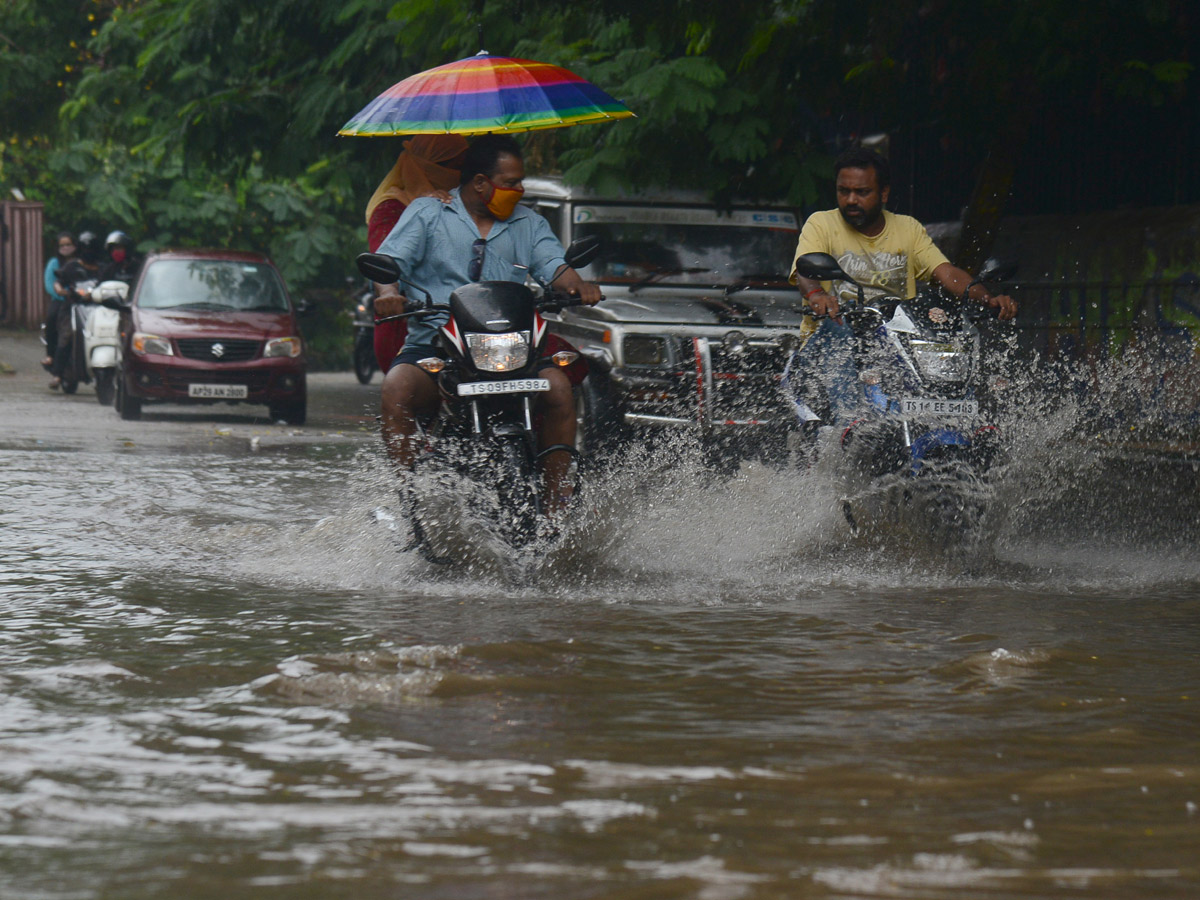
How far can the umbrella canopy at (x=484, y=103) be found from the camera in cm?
834

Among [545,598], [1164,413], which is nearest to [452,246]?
[545,598]

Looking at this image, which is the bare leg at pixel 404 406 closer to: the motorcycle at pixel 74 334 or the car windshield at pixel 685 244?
the car windshield at pixel 685 244

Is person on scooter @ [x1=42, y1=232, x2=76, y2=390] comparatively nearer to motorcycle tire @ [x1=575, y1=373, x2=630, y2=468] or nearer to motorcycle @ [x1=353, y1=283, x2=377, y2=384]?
motorcycle @ [x1=353, y1=283, x2=377, y2=384]

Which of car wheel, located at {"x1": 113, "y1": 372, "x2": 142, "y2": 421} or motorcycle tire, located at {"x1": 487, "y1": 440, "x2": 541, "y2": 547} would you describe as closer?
motorcycle tire, located at {"x1": 487, "y1": 440, "x2": 541, "y2": 547}

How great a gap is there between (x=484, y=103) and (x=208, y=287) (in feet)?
37.3

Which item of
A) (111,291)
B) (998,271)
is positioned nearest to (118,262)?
(111,291)

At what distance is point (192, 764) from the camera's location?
157 inches

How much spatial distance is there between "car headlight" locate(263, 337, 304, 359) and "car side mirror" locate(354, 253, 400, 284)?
470 inches

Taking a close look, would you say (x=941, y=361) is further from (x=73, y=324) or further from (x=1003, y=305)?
(x=73, y=324)

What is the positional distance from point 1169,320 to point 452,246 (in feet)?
18.6

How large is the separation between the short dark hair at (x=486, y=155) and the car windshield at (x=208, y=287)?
1221 centimetres

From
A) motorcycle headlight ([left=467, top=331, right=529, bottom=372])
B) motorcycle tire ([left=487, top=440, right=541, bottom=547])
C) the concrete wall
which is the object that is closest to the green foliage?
motorcycle headlight ([left=467, top=331, right=529, bottom=372])

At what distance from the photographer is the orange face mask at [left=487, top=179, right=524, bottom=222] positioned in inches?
287

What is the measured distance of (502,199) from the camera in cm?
729
